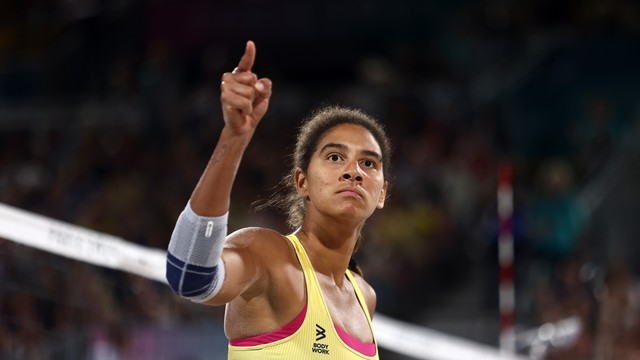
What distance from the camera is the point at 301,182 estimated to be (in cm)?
450

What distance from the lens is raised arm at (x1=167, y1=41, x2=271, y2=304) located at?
3.46 metres

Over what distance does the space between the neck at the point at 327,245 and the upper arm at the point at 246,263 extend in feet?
0.93

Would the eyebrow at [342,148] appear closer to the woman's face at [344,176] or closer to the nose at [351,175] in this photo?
the woman's face at [344,176]

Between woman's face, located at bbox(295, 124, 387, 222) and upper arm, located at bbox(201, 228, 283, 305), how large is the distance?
0.87 feet

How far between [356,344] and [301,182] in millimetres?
656

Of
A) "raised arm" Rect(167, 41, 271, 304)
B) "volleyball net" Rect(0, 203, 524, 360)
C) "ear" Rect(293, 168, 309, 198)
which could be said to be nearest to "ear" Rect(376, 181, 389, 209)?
"ear" Rect(293, 168, 309, 198)

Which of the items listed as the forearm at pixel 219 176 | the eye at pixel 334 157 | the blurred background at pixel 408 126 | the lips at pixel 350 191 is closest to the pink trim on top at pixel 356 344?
the lips at pixel 350 191

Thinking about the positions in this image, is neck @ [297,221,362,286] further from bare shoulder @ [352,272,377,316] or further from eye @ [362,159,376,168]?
bare shoulder @ [352,272,377,316]

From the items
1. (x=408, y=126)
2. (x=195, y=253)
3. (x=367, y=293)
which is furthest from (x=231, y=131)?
(x=408, y=126)

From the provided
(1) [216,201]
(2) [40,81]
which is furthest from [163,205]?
(1) [216,201]

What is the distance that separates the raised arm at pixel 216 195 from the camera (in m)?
3.46

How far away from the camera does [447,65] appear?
14.9 metres

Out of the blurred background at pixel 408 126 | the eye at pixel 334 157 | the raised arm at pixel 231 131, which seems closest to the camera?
the raised arm at pixel 231 131

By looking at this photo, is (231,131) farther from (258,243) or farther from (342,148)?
(342,148)
